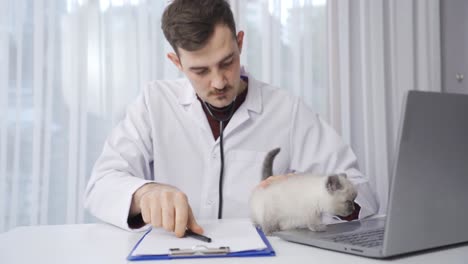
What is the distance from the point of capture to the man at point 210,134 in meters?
1.44

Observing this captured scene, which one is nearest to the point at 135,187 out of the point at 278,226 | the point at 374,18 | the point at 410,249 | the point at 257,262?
the point at 278,226

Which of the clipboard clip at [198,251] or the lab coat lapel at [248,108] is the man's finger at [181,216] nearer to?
the clipboard clip at [198,251]

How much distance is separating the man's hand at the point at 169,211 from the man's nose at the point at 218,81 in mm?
473

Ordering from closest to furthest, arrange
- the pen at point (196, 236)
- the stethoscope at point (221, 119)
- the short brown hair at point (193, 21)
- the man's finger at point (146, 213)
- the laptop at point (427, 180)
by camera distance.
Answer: the laptop at point (427, 180)
the pen at point (196, 236)
the man's finger at point (146, 213)
the short brown hair at point (193, 21)
the stethoscope at point (221, 119)

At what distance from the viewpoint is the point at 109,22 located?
262 cm

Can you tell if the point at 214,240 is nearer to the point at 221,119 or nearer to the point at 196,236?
the point at 196,236

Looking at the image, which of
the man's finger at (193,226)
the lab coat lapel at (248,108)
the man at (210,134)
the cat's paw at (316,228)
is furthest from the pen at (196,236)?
the lab coat lapel at (248,108)

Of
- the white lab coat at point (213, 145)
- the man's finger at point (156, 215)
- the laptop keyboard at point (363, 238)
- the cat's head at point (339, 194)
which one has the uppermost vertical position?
the white lab coat at point (213, 145)

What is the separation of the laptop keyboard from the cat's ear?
12cm

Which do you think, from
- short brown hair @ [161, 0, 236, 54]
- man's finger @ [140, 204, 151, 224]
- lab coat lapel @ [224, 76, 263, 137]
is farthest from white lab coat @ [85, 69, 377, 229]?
man's finger @ [140, 204, 151, 224]

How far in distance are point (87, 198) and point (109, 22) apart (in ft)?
4.83

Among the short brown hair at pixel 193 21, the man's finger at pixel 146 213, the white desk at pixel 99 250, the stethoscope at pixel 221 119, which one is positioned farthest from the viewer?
the stethoscope at pixel 221 119

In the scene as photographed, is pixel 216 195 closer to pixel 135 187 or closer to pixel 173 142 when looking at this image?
pixel 173 142

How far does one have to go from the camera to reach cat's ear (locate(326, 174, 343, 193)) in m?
1.01
